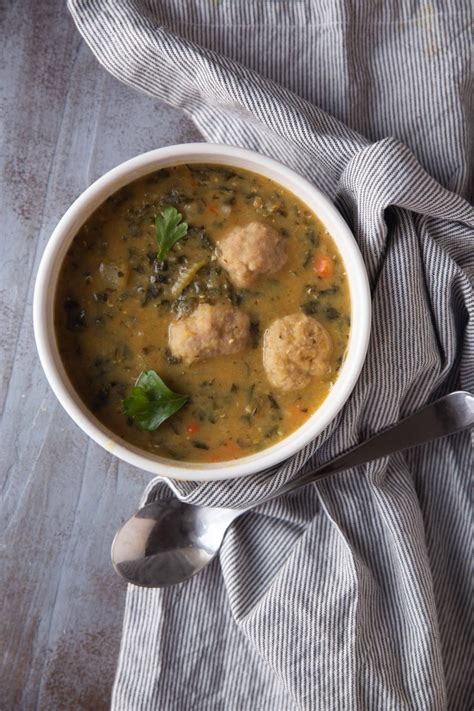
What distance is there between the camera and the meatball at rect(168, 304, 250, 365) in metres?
2.46

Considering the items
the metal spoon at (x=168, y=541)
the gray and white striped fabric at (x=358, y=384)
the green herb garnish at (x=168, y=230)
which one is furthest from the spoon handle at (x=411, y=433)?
the green herb garnish at (x=168, y=230)

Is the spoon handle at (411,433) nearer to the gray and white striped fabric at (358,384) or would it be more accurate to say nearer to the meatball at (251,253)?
the gray and white striped fabric at (358,384)

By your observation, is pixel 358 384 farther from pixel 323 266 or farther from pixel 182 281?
pixel 182 281

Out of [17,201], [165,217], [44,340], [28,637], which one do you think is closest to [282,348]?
[165,217]

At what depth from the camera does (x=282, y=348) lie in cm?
249

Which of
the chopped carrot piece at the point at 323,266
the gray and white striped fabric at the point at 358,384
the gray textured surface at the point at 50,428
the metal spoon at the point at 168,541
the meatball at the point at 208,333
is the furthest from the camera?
the gray textured surface at the point at 50,428

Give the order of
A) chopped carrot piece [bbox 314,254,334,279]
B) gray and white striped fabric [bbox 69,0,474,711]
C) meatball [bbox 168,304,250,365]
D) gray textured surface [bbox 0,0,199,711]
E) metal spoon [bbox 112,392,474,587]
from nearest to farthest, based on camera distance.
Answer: meatball [bbox 168,304,250,365] → chopped carrot piece [bbox 314,254,334,279] → gray and white striped fabric [bbox 69,0,474,711] → metal spoon [bbox 112,392,474,587] → gray textured surface [bbox 0,0,199,711]

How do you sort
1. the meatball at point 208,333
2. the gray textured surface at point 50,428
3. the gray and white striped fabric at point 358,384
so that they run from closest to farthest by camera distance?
the meatball at point 208,333, the gray and white striped fabric at point 358,384, the gray textured surface at point 50,428

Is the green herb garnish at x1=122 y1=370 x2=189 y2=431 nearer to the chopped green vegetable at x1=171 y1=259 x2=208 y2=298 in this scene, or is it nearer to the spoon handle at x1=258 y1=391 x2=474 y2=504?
the chopped green vegetable at x1=171 y1=259 x2=208 y2=298

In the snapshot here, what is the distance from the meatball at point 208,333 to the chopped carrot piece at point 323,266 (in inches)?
11.8

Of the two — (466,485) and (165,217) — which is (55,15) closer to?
(165,217)

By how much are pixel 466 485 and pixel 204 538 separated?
1080mm

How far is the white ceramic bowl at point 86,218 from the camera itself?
97.8 inches

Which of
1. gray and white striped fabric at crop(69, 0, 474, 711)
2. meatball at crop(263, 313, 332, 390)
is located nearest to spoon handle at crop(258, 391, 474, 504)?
gray and white striped fabric at crop(69, 0, 474, 711)
